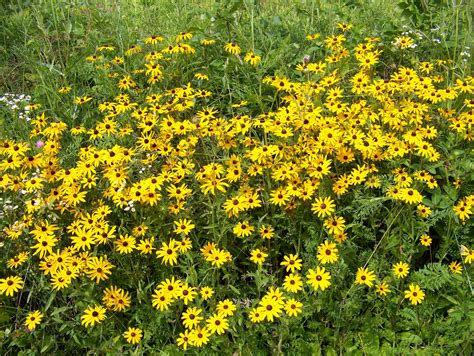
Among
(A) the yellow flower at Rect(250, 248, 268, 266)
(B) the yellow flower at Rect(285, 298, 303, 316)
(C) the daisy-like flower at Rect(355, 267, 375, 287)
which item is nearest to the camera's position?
(B) the yellow flower at Rect(285, 298, 303, 316)

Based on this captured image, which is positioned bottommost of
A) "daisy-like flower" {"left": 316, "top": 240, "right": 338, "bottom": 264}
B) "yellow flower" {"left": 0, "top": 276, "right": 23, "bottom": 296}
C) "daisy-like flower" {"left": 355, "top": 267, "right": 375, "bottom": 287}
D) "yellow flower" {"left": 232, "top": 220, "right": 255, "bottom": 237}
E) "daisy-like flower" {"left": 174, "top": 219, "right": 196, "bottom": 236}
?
"yellow flower" {"left": 0, "top": 276, "right": 23, "bottom": 296}

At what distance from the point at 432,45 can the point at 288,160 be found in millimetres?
1753

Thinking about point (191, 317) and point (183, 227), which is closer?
point (191, 317)

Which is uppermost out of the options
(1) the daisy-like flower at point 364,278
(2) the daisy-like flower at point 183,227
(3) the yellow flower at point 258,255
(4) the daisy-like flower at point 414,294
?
(2) the daisy-like flower at point 183,227

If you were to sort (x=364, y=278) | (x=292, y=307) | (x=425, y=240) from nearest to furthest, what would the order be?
(x=292, y=307) → (x=364, y=278) → (x=425, y=240)

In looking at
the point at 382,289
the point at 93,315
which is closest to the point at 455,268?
the point at 382,289

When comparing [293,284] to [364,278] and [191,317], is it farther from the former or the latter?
[191,317]

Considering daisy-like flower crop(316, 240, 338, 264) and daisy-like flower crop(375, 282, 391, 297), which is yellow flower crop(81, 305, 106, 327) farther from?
daisy-like flower crop(375, 282, 391, 297)

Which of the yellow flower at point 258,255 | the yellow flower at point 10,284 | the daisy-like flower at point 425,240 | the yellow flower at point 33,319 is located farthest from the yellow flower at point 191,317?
the daisy-like flower at point 425,240

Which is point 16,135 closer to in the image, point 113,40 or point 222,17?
point 113,40

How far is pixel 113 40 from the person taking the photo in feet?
13.5

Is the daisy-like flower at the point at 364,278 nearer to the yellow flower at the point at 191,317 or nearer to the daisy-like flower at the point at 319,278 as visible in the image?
the daisy-like flower at the point at 319,278

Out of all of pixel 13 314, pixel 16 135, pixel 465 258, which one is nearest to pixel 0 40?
pixel 16 135

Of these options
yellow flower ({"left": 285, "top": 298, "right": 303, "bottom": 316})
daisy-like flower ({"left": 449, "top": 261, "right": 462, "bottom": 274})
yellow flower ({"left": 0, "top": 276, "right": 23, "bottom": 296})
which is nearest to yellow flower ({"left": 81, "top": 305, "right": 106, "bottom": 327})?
yellow flower ({"left": 0, "top": 276, "right": 23, "bottom": 296})
